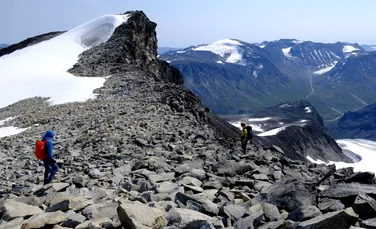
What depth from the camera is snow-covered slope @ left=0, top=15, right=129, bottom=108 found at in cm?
4181

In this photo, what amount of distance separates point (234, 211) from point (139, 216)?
2250mm

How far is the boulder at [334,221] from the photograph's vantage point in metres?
7.89

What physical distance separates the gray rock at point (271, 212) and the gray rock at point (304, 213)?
0.31m

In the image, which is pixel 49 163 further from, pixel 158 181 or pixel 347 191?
pixel 347 191

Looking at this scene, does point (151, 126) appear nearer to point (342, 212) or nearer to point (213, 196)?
point (213, 196)

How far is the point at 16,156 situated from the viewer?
19.0 m

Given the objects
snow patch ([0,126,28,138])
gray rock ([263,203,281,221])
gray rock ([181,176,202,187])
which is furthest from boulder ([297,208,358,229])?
snow patch ([0,126,28,138])

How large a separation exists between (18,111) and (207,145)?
23.4 m

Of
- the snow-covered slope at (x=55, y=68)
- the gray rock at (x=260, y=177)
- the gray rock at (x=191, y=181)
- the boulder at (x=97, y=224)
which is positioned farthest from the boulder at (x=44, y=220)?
the snow-covered slope at (x=55, y=68)

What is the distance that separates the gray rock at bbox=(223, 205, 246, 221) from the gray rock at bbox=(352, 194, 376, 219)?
2474 millimetres

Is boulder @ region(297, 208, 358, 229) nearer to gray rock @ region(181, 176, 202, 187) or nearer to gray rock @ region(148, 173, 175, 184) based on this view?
gray rock @ region(181, 176, 202, 187)

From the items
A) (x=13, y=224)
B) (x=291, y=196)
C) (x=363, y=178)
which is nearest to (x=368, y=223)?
(x=291, y=196)

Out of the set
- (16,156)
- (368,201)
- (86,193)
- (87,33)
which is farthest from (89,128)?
(87,33)

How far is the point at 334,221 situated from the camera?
797 centimetres
